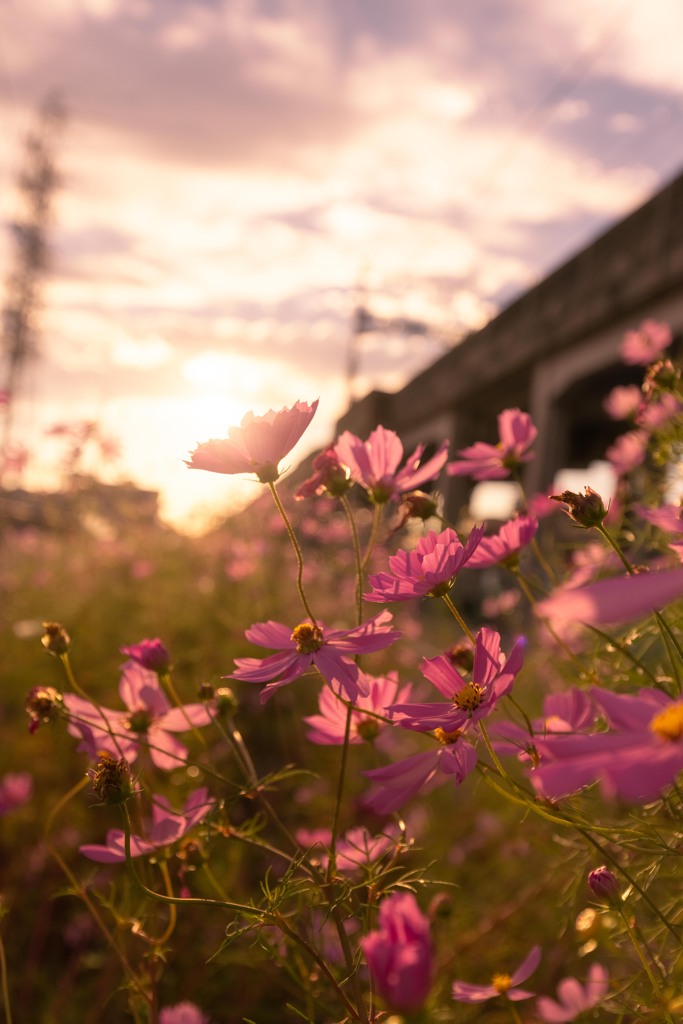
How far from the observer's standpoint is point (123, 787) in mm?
482

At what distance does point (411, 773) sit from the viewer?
0.43 m

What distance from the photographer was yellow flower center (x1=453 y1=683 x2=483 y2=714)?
42 cm

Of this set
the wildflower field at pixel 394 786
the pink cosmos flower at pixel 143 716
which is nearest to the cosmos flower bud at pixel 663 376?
the wildflower field at pixel 394 786

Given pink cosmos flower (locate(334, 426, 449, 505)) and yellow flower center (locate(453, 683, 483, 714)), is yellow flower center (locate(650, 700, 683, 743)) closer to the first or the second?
yellow flower center (locate(453, 683, 483, 714))

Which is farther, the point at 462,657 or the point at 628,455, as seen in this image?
the point at 628,455

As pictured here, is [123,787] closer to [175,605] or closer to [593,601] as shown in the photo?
[593,601]

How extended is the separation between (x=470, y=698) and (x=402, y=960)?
0.56 feet

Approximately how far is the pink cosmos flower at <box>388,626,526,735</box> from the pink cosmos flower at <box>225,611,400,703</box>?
1.2 inches

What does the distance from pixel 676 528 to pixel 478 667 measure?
0.39 feet

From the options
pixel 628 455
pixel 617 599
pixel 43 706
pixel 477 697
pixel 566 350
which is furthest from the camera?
pixel 566 350

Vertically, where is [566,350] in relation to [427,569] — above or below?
above

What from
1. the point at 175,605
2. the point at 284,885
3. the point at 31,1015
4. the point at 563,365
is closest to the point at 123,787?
the point at 284,885

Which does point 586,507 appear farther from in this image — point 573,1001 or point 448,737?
point 573,1001

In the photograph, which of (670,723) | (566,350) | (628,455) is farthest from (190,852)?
(566,350)
